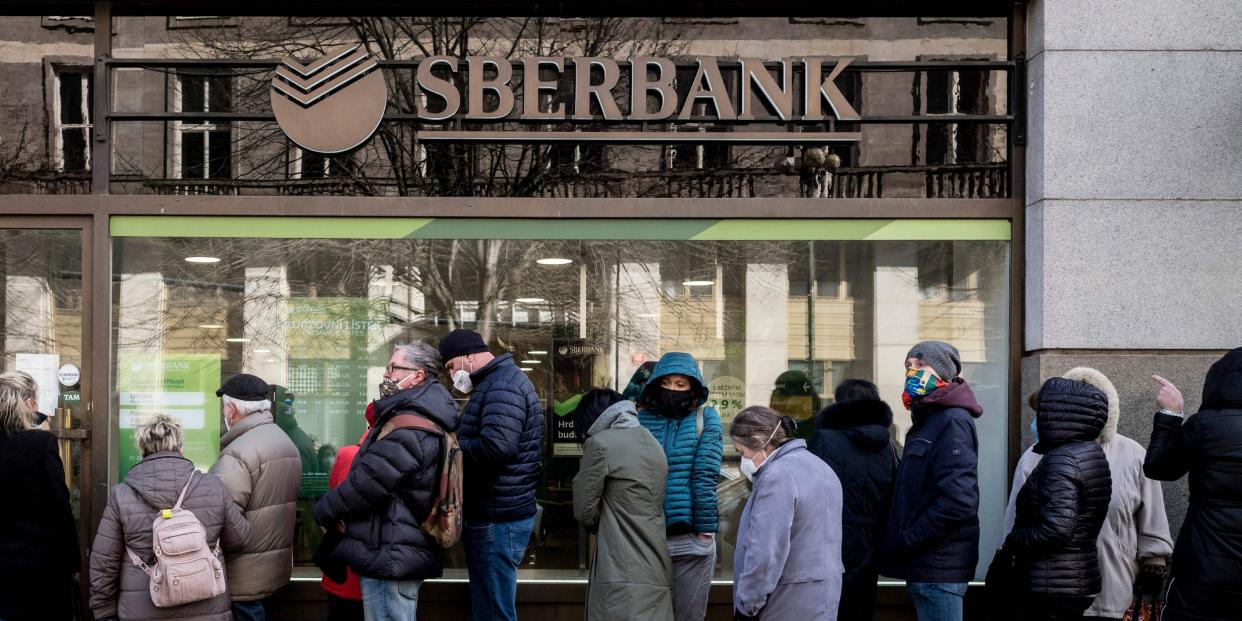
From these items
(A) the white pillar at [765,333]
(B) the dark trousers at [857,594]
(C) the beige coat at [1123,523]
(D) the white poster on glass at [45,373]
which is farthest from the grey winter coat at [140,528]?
(C) the beige coat at [1123,523]

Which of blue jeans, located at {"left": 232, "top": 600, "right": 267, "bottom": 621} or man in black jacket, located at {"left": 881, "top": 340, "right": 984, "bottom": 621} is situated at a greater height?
man in black jacket, located at {"left": 881, "top": 340, "right": 984, "bottom": 621}

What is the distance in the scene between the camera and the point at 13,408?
5895 mm

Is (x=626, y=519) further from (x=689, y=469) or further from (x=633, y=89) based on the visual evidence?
(x=633, y=89)

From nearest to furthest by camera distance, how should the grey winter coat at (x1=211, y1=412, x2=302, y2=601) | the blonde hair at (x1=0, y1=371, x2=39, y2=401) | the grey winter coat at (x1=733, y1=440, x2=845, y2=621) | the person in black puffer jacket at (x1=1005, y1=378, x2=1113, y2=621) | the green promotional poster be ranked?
the grey winter coat at (x1=733, y1=440, x2=845, y2=621), the person in black puffer jacket at (x1=1005, y1=378, x2=1113, y2=621), the blonde hair at (x1=0, y1=371, x2=39, y2=401), the grey winter coat at (x1=211, y1=412, x2=302, y2=601), the green promotional poster

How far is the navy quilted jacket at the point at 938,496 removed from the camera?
559 cm

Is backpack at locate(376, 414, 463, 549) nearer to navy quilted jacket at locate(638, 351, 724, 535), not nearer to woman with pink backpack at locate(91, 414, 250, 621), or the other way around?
woman with pink backpack at locate(91, 414, 250, 621)

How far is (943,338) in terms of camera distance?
7883 mm

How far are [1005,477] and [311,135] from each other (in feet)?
16.5

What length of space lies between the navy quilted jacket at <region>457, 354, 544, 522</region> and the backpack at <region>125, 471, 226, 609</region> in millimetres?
1470

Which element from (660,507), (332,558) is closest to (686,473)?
(660,507)

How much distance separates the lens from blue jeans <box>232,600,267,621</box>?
20.4 ft

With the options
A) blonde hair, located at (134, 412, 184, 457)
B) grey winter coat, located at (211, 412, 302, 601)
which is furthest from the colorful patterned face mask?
blonde hair, located at (134, 412, 184, 457)

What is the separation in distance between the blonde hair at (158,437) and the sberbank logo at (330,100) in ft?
8.46

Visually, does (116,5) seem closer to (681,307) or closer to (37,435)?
(37,435)
